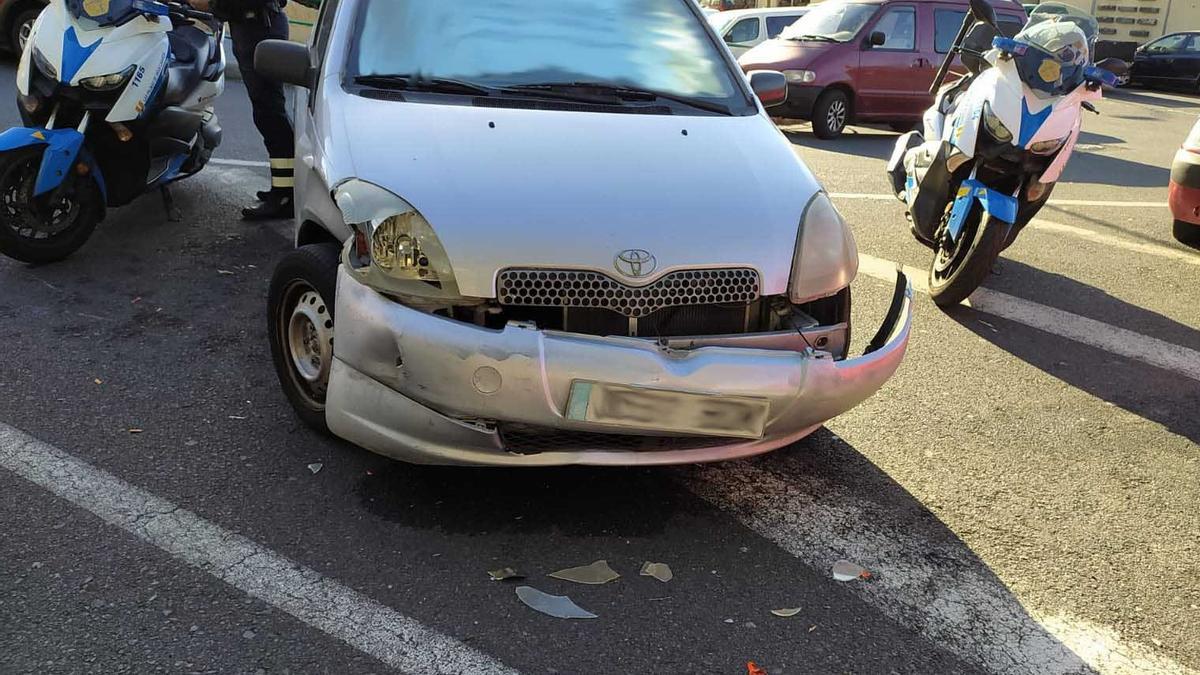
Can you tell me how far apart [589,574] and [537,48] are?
212 cm

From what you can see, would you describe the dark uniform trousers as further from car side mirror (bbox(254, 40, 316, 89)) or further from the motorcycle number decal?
car side mirror (bbox(254, 40, 316, 89))

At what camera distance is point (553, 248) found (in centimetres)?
298

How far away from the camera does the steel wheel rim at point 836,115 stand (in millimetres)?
12492

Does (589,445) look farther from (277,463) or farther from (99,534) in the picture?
(99,534)

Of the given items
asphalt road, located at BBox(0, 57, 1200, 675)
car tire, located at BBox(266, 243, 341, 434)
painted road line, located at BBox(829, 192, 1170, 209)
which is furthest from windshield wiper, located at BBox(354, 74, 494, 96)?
painted road line, located at BBox(829, 192, 1170, 209)

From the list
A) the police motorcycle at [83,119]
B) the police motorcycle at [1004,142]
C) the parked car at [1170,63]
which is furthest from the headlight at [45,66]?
the parked car at [1170,63]

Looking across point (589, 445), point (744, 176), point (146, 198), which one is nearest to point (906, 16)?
point (146, 198)

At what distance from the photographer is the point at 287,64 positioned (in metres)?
4.22

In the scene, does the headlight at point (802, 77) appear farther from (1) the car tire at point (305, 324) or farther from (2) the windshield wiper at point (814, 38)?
(1) the car tire at point (305, 324)

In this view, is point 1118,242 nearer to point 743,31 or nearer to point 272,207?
point 272,207

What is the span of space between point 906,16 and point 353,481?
11.9m

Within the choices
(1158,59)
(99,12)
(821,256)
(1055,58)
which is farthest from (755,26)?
(821,256)

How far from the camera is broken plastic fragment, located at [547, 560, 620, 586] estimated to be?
2928mm

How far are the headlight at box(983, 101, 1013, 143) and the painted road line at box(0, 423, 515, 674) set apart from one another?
4.17 meters
